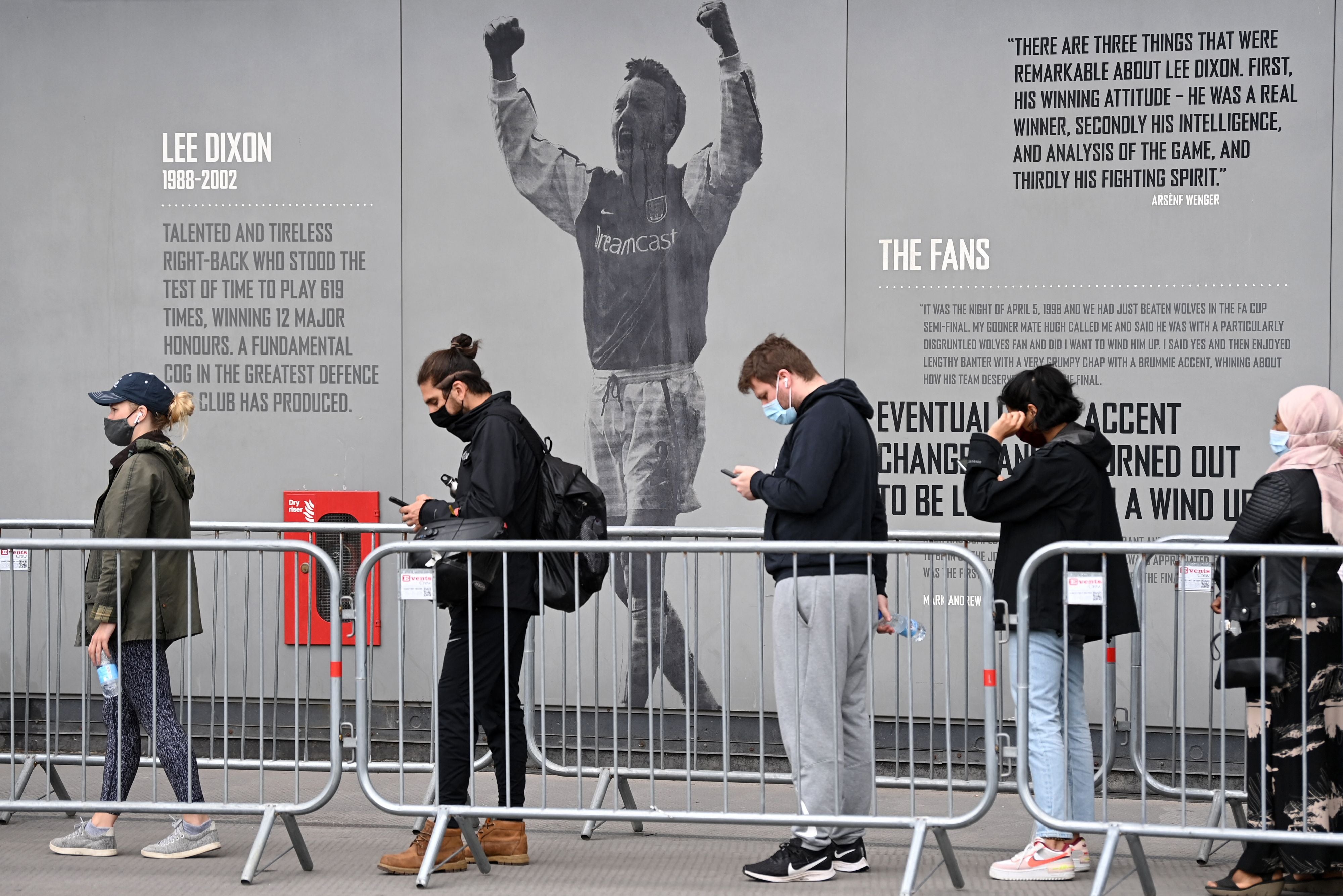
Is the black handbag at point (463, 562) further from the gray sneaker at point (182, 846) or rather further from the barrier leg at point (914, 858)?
the barrier leg at point (914, 858)

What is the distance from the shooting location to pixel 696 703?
7605 mm

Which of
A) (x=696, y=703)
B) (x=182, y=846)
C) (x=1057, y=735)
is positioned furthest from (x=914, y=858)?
(x=182, y=846)

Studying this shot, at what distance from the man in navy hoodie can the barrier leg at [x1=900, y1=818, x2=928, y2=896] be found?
27 centimetres

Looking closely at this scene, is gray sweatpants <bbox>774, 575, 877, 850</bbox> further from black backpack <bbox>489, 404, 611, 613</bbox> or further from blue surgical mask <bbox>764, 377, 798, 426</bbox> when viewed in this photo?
black backpack <bbox>489, 404, 611, 613</bbox>

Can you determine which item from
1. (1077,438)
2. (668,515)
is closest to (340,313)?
(668,515)

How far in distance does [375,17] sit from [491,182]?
111 cm

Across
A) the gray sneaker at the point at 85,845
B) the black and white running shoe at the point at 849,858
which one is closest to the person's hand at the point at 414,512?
the gray sneaker at the point at 85,845

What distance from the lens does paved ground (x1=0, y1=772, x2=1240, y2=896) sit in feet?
18.5

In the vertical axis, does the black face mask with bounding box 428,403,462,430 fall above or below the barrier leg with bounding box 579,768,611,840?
above

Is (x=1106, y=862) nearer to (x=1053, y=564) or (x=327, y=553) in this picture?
(x=1053, y=564)

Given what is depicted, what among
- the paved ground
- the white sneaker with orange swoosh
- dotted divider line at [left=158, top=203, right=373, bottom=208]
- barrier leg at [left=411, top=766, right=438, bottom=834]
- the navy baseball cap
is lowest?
the paved ground

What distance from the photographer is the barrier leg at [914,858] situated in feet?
17.6

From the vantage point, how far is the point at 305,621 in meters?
8.05

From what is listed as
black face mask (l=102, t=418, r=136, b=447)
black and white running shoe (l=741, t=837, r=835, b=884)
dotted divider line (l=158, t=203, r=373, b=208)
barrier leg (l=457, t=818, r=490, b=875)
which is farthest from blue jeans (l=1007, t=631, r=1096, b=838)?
dotted divider line (l=158, t=203, r=373, b=208)
